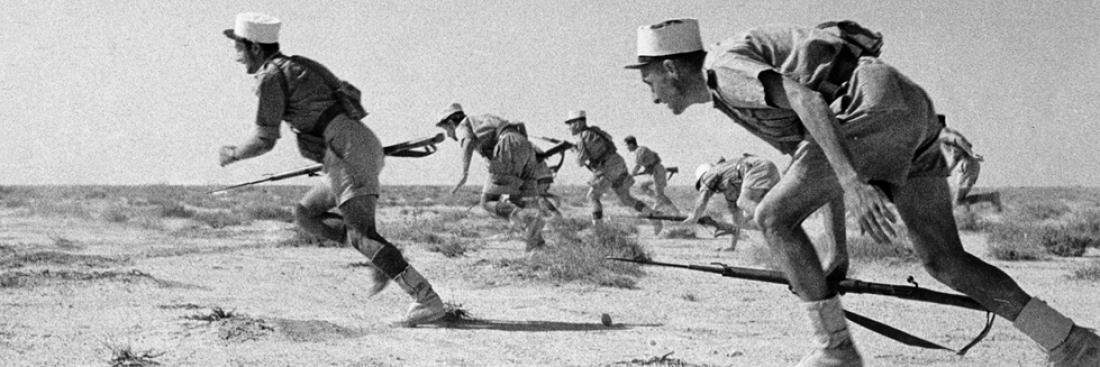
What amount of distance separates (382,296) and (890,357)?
4163 mm

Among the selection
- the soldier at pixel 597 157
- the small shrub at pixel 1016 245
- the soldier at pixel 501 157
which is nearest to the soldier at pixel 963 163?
the small shrub at pixel 1016 245

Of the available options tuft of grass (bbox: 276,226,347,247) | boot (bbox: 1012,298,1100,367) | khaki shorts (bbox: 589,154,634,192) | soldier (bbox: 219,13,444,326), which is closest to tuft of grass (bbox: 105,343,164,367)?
soldier (bbox: 219,13,444,326)

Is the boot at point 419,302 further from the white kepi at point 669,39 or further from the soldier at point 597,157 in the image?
the soldier at point 597,157

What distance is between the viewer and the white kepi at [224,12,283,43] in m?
6.65

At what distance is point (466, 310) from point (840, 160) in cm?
402

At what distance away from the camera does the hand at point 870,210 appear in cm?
360

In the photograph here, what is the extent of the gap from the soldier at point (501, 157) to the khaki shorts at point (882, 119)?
26.5ft

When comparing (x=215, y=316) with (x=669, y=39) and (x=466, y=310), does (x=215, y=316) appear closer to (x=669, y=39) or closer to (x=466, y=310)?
(x=466, y=310)

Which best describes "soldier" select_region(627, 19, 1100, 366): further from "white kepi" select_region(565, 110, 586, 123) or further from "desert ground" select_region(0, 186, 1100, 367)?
"white kepi" select_region(565, 110, 586, 123)

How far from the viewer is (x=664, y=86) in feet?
14.4

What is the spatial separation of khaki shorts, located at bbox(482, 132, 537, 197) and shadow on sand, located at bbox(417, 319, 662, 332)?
17.4 ft

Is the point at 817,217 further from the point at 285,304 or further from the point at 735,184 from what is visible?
the point at 285,304

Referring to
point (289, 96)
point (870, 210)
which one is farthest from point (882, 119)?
point (289, 96)

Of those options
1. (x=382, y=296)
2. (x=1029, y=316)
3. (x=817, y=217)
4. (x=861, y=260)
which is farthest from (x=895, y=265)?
(x=817, y=217)
